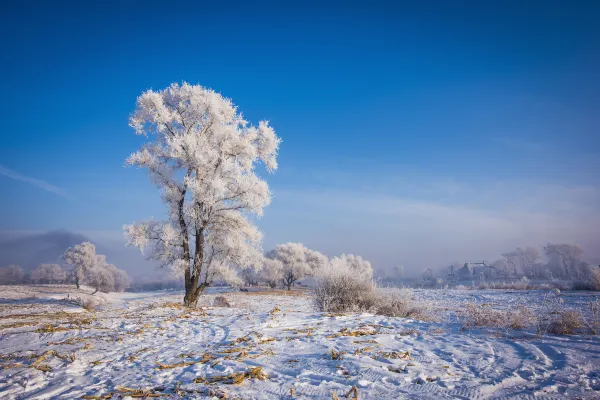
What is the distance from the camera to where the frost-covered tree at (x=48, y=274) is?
84812 millimetres

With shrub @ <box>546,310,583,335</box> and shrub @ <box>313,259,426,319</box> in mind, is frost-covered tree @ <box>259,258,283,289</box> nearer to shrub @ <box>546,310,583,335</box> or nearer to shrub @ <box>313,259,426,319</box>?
shrub @ <box>313,259,426,319</box>

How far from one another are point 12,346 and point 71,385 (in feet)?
10.5

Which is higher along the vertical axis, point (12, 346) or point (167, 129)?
point (167, 129)

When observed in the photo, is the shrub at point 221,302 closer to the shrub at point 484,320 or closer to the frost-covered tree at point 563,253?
the shrub at point 484,320

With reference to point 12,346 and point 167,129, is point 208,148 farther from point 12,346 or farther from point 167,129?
point 12,346

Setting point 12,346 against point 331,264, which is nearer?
point 12,346

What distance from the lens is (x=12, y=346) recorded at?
535 cm

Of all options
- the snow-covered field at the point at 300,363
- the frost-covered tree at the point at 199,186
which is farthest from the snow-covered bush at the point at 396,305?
the frost-covered tree at the point at 199,186

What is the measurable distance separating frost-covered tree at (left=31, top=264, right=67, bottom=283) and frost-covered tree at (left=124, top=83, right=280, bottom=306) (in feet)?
316

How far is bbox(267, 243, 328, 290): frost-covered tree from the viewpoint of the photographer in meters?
55.4

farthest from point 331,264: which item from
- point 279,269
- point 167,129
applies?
point 279,269

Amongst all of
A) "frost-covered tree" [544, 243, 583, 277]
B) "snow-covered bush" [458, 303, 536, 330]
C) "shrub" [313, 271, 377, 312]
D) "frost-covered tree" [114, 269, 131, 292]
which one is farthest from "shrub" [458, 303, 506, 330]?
"frost-covered tree" [544, 243, 583, 277]

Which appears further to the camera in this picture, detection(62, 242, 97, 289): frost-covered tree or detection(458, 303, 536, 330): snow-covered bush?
detection(62, 242, 97, 289): frost-covered tree

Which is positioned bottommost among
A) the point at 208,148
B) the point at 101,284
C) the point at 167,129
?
the point at 101,284
